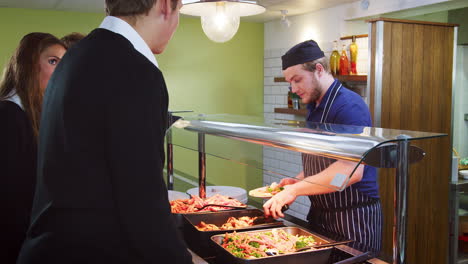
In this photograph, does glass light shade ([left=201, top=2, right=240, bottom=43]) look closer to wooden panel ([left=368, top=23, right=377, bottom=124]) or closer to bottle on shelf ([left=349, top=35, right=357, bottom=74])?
wooden panel ([left=368, top=23, right=377, bottom=124])

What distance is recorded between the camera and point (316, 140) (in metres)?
1.55

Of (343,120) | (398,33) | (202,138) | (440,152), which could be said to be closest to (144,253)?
(202,138)

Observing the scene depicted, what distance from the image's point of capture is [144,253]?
1.01 metres

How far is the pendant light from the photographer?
2.93 m

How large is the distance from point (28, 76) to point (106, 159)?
122 cm

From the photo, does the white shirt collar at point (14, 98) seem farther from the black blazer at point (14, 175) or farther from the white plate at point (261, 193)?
the white plate at point (261, 193)

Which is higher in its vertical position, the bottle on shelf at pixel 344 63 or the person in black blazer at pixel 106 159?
the bottle on shelf at pixel 344 63

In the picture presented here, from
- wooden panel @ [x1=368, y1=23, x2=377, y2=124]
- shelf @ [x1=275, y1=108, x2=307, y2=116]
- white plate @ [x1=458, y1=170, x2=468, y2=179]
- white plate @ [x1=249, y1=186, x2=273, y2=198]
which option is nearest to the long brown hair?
white plate @ [x1=249, y1=186, x2=273, y2=198]

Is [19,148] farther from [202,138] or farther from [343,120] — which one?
[343,120]

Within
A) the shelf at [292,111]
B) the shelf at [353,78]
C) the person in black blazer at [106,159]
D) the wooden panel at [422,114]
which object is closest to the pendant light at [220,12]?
the wooden panel at [422,114]

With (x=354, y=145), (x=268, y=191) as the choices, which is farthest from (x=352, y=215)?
(x=354, y=145)

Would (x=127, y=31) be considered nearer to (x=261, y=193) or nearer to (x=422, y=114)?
(x=261, y=193)

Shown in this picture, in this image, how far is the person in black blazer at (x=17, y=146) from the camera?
184cm

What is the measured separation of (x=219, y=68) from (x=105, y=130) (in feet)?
17.1
